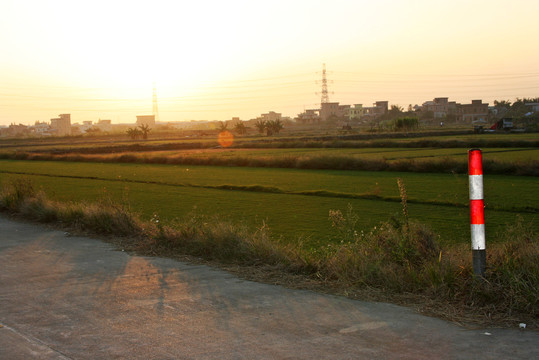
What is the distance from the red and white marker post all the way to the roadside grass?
177 millimetres

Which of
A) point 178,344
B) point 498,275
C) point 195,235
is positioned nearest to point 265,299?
point 178,344

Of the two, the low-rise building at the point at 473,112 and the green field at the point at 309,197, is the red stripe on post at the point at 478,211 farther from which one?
the low-rise building at the point at 473,112

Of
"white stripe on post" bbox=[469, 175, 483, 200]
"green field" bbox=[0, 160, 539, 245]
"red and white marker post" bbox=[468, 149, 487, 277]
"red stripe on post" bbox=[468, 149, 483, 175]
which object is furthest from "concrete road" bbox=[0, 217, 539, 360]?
"green field" bbox=[0, 160, 539, 245]

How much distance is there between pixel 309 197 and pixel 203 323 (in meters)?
16.9

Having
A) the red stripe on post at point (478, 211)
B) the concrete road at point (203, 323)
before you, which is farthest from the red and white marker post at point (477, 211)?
the concrete road at point (203, 323)

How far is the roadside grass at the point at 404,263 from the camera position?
5293 mm

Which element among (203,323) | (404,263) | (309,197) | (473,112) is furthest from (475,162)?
(473,112)

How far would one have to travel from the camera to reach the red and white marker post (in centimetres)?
551

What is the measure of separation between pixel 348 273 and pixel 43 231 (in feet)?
23.7

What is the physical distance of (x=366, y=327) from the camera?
4984mm

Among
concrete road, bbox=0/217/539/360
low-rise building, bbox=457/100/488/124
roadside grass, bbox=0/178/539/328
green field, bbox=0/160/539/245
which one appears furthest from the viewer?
low-rise building, bbox=457/100/488/124

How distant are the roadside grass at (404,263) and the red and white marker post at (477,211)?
0.18 meters

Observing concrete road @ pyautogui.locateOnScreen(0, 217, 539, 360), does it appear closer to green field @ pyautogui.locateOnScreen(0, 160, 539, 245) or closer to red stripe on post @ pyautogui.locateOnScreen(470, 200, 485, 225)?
red stripe on post @ pyautogui.locateOnScreen(470, 200, 485, 225)

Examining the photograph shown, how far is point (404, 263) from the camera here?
6.38 metres
